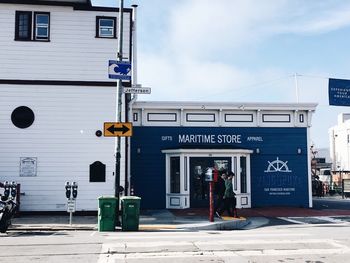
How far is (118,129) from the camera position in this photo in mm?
14508

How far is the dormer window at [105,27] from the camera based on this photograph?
61.4 ft

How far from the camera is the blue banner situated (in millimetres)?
24656

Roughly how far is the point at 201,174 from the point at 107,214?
8.12 meters

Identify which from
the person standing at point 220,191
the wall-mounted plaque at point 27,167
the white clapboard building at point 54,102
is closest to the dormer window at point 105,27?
the white clapboard building at point 54,102

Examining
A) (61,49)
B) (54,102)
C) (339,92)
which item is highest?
(61,49)

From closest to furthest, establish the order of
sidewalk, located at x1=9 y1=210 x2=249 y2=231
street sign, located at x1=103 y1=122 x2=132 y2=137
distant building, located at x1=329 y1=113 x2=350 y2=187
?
sidewalk, located at x1=9 y1=210 x2=249 y2=231 < street sign, located at x1=103 y1=122 x2=132 y2=137 < distant building, located at x1=329 y1=113 x2=350 y2=187

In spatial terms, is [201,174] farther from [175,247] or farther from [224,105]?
[175,247]

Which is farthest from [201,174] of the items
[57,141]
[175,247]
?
[175,247]

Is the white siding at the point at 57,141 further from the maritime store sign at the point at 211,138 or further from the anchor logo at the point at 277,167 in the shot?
the anchor logo at the point at 277,167

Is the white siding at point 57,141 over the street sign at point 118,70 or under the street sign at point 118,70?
under

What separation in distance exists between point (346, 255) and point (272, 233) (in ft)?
12.4

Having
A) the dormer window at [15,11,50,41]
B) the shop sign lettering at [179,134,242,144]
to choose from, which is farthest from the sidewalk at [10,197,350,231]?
the dormer window at [15,11,50,41]

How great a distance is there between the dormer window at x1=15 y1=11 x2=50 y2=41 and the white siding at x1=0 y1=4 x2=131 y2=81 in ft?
0.51

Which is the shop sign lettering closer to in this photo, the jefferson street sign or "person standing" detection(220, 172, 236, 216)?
"person standing" detection(220, 172, 236, 216)
